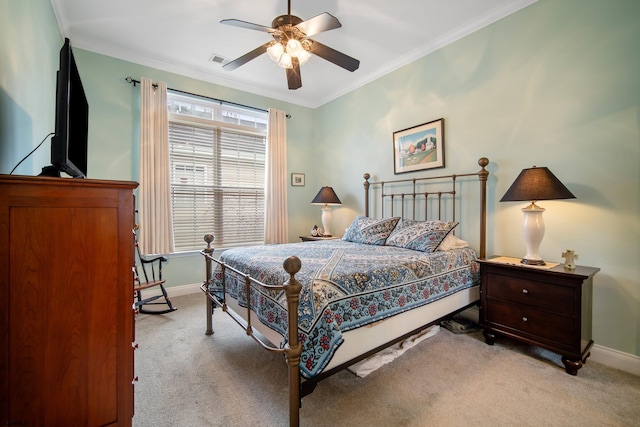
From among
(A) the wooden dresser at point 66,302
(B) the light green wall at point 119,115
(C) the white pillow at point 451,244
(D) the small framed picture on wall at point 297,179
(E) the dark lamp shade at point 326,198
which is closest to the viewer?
(A) the wooden dresser at point 66,302

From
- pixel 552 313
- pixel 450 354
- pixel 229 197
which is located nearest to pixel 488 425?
pixel 450 354

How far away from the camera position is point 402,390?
169 cm

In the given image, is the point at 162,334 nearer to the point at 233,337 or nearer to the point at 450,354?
the point at 233,337

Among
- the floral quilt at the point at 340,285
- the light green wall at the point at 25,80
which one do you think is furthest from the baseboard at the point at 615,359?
the light green wall at the point at 25,80

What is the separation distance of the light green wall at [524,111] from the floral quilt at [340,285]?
2.79ft

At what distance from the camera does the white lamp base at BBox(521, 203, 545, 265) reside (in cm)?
207

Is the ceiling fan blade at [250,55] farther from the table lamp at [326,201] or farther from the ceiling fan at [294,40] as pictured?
the table lamp at [326,201]

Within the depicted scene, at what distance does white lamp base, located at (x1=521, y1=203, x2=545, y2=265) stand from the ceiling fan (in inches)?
74.1

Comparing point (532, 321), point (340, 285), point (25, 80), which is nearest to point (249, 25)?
point (25, 80)

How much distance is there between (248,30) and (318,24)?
1295 mm

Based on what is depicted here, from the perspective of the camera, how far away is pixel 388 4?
2.43 m

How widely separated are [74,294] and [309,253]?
1.60 metres

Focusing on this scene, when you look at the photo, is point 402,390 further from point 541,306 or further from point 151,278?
point 151,278

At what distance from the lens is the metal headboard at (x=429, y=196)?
103 inches
